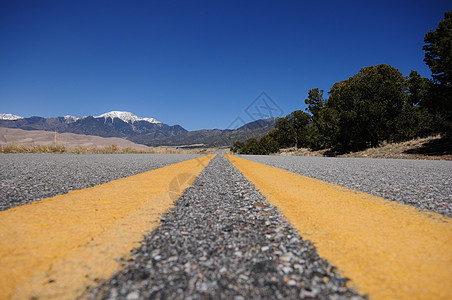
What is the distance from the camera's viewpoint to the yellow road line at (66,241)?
1.36 meters

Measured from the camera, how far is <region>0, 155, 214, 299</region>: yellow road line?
1360 millimetres

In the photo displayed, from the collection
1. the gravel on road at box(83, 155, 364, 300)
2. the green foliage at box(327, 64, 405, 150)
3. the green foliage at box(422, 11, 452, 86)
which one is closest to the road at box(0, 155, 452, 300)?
the gravel on road at box(83, 155, 364, 300)

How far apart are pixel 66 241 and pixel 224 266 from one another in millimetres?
1581

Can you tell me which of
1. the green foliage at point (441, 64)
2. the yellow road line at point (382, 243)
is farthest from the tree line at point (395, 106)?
the yellow road line at point (382, 243)

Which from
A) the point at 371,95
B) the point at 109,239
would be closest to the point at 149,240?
the point at 109,239

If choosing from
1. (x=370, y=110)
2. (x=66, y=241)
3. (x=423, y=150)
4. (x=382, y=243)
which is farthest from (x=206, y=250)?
(x=370, y=110)

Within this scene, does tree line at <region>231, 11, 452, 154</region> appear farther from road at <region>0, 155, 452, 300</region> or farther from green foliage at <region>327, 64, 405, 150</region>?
road at <region>0, 155, 452, 300</region>

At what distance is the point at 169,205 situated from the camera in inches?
137

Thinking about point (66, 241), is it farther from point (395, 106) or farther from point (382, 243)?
point (395, 106)

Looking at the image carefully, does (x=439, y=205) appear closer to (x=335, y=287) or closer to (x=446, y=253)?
(x=446, y=253)

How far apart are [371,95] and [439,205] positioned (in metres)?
32.4

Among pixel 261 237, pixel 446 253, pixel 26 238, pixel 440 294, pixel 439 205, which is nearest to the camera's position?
pixel 440 294

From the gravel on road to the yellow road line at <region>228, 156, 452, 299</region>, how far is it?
18 cm

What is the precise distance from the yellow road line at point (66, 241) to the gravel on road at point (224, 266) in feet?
0.57
